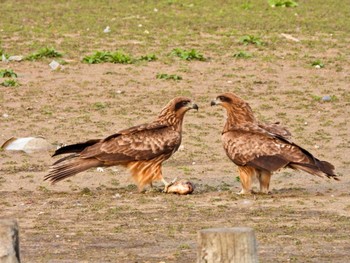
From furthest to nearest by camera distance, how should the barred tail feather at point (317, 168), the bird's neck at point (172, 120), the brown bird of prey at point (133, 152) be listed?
the bird's neck at point (172, 120), the brown bird of prey at point (133, 152), the barred tail feather at point (317, 168)

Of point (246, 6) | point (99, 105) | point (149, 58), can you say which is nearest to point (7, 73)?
point (99, 105)

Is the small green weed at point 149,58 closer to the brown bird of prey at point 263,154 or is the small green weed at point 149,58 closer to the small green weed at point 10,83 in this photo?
the small green weed at point 10,83

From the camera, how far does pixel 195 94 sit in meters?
15.6

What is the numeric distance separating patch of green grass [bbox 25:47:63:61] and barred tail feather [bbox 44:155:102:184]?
6154 mm

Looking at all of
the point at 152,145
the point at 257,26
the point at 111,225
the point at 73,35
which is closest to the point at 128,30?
the point at 73,35

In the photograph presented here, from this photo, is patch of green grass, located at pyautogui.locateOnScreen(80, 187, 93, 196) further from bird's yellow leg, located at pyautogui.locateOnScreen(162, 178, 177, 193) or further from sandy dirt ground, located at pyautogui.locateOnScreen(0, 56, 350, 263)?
bird's yellow leg, located at pyautogui.locateOnScreen(162, 178, 177, 193)

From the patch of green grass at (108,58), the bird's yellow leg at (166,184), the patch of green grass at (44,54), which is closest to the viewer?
the bird's yellow leg at (166,184)

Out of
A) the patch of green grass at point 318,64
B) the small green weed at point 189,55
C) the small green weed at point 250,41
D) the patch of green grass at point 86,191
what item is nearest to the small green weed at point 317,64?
the patch of green grass at point 318,64

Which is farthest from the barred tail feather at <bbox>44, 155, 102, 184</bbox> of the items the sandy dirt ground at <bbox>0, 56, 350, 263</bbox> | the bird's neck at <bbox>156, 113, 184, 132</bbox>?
the bird's neck at <bbox>156, 113, 184, 132</bbox>

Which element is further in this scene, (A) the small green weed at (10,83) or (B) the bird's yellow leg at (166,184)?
(A) the small green weed at (10,83)

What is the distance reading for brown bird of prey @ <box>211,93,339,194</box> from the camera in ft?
35.0

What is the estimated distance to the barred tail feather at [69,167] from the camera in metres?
11.0

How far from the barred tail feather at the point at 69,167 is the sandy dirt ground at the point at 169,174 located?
17cm

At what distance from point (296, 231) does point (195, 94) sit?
6477 millimetres
